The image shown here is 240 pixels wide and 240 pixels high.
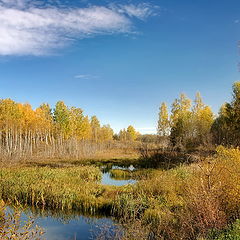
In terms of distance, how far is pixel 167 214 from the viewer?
9680 millimetres

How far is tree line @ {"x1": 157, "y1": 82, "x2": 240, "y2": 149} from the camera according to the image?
121ft

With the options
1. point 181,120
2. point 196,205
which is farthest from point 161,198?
point 181,120

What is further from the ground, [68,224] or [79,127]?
[79,127]

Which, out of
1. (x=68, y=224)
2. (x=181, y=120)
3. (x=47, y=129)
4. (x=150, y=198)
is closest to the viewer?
(x=68, y=224)

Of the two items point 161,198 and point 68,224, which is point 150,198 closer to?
point 161,198

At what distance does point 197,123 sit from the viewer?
44594mm

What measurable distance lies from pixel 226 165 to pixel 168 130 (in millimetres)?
39899

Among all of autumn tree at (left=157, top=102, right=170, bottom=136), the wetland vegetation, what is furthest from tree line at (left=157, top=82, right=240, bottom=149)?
the wetland vegetation

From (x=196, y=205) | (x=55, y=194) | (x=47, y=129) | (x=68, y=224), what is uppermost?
(x=47, y=129)

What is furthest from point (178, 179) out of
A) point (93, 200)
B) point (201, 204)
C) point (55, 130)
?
point (55, 130)

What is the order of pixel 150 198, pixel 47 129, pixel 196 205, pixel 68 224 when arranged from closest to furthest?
pixel 196 205, pixel 68 224, pixel 150 198, pixel 47 129

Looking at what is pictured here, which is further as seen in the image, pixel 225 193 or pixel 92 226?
pixel 92 226

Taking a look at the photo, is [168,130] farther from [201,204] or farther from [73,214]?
[201,204]

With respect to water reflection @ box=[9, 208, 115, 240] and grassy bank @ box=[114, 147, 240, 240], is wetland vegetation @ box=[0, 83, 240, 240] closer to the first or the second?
grassy bank @ box=[114, 147, 240, 240]
